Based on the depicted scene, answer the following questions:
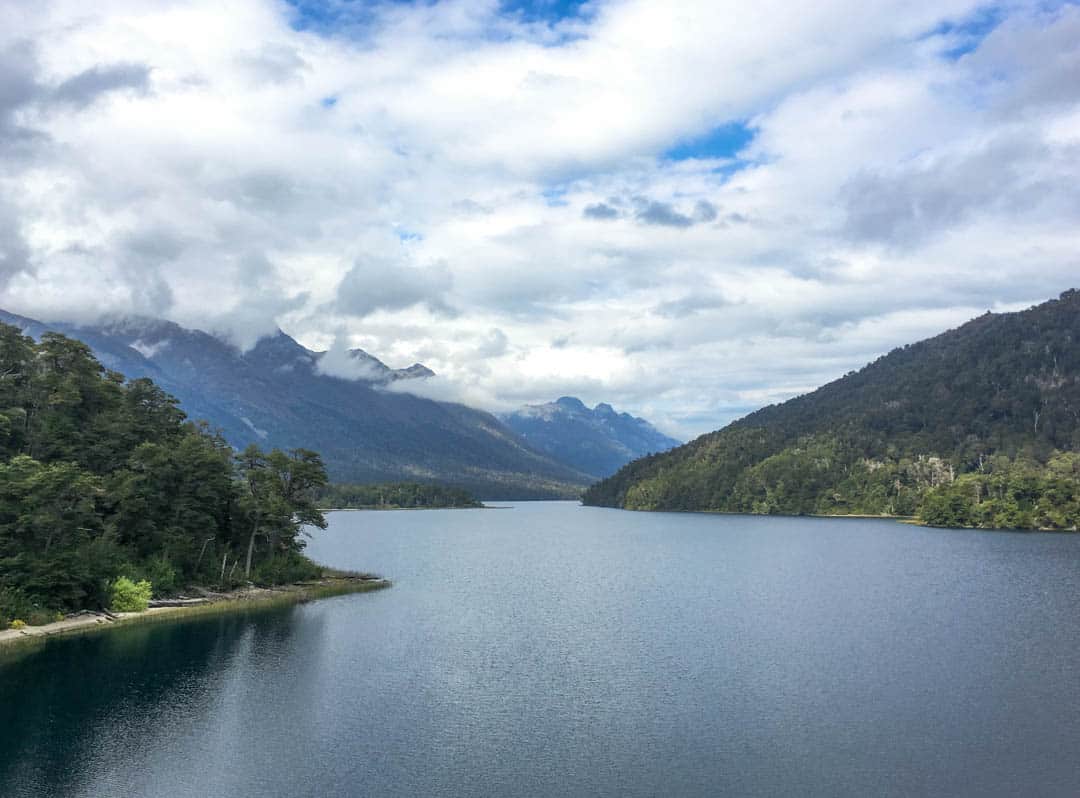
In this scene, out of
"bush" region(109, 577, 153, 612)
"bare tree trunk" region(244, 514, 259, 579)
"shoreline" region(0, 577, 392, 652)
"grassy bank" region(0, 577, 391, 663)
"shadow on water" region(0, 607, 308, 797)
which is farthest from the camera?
"bare tree trunk" region(244, 514, 259, 579)

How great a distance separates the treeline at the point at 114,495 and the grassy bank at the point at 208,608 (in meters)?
2.10

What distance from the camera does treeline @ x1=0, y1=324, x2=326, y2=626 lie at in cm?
7388

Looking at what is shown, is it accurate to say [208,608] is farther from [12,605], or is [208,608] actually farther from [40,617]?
[12,605]

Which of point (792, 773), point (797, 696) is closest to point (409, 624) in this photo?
point (797, 696)

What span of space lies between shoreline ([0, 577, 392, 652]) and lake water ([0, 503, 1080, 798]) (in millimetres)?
2992

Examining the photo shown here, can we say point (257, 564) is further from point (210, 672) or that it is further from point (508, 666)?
point (508, 666)

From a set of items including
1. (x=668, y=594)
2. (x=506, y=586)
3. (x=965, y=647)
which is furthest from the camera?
(x=506, y=586)

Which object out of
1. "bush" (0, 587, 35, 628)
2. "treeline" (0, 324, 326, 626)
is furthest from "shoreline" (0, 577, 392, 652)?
"treeline" (0, 324, 326, 626)

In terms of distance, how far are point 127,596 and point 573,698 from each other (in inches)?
2120

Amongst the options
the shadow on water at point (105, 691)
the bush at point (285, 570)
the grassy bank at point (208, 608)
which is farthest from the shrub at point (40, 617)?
the bush at point (285, 570)

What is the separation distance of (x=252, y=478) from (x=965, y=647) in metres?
83.8

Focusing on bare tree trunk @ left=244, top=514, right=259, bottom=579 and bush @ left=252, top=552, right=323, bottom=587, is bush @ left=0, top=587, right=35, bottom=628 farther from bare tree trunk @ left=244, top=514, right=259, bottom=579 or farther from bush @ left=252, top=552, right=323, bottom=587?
bush @ left=252, top=552, right=323, bottom=587

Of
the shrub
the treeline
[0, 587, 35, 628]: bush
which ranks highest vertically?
the treeline

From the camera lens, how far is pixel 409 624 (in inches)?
3150
